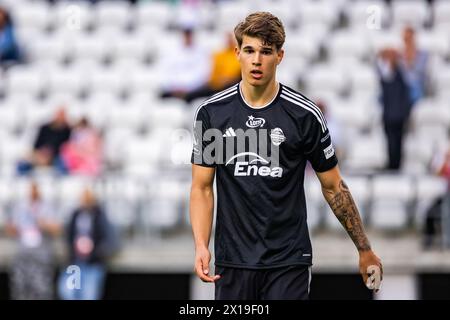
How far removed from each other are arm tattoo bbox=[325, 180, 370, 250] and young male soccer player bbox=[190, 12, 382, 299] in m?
0.11

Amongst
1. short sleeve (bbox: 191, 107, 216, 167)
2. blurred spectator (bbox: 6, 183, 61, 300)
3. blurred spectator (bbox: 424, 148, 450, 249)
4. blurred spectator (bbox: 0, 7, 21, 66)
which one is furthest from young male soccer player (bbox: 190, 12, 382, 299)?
blurred spectator (bbox: 0, 7, 21, 66)

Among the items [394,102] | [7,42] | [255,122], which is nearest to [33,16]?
[7,42]

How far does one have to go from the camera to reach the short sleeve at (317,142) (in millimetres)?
5582

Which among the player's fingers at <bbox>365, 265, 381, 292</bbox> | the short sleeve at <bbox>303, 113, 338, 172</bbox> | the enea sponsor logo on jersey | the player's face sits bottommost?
the player's fingers at <bbox>365, 265, 381, 292</bbox>

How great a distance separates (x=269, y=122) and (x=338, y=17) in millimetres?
8489

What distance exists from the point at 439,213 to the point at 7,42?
A: 5.74 meters

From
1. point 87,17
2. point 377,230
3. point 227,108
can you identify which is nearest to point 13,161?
point 87,17

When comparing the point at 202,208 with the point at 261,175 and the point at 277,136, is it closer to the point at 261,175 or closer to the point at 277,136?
the point at 261,175

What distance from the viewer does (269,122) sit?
18.3 ft

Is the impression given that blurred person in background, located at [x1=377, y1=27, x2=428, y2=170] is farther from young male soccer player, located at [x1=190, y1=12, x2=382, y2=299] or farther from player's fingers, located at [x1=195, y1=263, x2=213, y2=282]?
player's fingers, located at [x1=195, y1=263, x2=213, y2=282]

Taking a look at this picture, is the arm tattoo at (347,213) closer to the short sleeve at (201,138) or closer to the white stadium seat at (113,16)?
the short sleeve at (201,138)

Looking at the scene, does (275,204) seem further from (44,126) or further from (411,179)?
(44,126)

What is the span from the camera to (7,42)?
45.0 feet

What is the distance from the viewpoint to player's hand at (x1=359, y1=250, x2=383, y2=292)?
18.4ft
